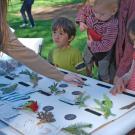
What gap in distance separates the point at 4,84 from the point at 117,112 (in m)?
0.66

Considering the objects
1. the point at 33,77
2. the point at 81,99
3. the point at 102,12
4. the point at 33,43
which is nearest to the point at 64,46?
the point at 33,43

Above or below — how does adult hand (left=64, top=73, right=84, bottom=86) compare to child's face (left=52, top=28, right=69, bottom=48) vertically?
below

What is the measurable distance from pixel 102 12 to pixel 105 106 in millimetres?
995

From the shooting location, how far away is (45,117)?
1.62m

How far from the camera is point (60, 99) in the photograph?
1810 millimetres

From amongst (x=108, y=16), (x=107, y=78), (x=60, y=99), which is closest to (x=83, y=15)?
(x=108, y=16)

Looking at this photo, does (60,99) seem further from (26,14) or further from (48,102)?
(26,14)

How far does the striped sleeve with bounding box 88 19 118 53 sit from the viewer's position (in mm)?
2500

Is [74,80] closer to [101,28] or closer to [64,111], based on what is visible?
[64,111]

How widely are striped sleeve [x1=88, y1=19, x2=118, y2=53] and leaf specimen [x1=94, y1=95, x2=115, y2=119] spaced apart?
80 centimetres

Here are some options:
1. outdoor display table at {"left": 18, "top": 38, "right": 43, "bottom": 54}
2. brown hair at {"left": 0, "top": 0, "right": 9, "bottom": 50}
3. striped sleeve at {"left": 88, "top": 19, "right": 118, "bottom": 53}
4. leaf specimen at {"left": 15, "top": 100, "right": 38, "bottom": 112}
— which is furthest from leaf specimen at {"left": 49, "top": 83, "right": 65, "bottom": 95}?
outdoor display table at {"left": 18, "top": 38, "right": 43, "bottom": 54}

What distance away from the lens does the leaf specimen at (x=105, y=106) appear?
1.64 meters

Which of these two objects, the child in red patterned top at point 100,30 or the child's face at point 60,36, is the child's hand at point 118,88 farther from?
the child's face at point 60,36

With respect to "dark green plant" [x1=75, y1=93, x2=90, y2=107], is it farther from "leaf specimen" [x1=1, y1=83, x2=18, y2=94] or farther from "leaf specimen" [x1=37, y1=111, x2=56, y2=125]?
"leaf specimen" [x1=1, y1=83, x2=18, y2=94]
